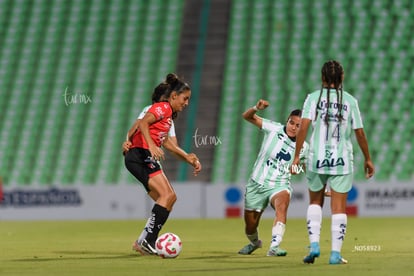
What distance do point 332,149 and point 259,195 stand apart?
2529mm

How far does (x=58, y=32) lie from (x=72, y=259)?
19249 mm

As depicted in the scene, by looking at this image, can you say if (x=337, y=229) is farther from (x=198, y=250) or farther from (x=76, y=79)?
(x=76, y=79)

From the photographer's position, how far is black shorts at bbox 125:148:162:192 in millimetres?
11328

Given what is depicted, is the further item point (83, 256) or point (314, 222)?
point (83, 256)

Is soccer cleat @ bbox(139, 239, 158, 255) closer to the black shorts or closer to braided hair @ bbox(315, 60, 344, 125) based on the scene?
the black shorts

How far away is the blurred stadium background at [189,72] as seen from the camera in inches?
999

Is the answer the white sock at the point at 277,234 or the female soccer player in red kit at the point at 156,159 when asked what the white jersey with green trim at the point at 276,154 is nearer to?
the white sock at the point at 277,234

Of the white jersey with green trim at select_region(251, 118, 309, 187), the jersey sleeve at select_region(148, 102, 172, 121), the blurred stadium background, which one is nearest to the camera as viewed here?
the jersey sleeve at select_region(148, 102, 172, 121)

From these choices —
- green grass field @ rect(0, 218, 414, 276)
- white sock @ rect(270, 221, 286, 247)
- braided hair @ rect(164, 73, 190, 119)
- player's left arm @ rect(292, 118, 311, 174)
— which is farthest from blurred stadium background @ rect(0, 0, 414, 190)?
player's left arm @ rect(292, 118, 311, 174)

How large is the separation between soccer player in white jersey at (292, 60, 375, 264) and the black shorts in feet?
8.05

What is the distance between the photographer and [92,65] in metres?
28.3

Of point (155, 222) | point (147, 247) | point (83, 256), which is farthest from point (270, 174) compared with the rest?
point (83, 256)

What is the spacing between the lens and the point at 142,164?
1138 centimetres

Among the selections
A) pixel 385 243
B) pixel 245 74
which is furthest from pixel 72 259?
pixel 245 74
